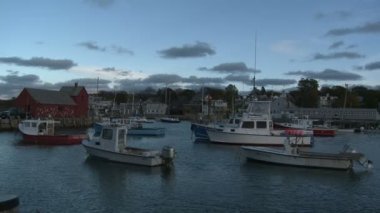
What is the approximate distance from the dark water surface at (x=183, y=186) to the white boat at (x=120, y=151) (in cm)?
60

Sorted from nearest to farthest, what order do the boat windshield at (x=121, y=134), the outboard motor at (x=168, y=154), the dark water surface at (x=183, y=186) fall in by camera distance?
the dark water surface at (x=183, y=186)
the outboard motor at (x=168, y=154)
the boat windshield at (x=121, y=134)

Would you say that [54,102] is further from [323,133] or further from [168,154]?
[168,154]

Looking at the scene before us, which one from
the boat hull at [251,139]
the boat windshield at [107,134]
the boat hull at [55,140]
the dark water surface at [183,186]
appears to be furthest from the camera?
the boat hull at [251,139]

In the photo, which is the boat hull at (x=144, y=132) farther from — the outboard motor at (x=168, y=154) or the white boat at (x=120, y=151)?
the outboard motor at (x=168, y=154)

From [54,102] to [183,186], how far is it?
74.5m

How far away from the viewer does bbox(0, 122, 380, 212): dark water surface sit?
23.6m

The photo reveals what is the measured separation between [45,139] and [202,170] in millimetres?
24778

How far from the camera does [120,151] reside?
120 ft

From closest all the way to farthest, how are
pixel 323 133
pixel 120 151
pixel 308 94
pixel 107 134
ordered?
pixel 120 151, pixel 107 134, pixel 323 133, pixel 308 94

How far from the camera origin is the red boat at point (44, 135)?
54.4m

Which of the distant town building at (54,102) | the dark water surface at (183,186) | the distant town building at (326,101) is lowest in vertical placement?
the dark water surface at (183,186)

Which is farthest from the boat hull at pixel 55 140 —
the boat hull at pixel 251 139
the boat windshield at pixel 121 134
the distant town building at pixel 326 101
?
the distant town building at pixel 326 101

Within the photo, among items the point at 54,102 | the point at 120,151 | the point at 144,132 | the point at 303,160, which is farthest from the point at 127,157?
the point at 54,102

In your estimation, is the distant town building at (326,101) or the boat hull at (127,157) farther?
the distant town building at (326,101)
